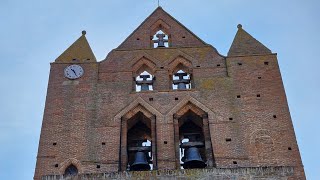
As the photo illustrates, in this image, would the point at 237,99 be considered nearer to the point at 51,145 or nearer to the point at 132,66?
the point at 132,66

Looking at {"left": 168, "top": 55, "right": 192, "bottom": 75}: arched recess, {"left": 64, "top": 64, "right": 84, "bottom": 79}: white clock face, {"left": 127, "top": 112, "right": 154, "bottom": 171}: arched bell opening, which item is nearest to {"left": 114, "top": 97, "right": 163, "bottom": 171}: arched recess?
{"left": 127, "top": 112, "right": 154, "bottom": 171}: arched bell opening

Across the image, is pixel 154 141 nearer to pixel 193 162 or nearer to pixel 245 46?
pixel 193 162

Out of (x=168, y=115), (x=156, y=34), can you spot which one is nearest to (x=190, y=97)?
(x=168, y=115)

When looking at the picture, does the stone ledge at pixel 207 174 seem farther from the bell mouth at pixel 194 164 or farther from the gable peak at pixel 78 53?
the gable peak at pixel 78 53

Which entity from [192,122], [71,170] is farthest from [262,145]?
[71,170]

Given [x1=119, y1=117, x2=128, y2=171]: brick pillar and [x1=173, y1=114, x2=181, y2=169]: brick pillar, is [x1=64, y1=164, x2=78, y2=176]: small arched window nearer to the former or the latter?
[x1=119, y1=117, x2=128, y2=171]: brick pillar

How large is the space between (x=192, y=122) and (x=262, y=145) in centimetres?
269

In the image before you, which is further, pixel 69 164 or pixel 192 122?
pixel 192 122

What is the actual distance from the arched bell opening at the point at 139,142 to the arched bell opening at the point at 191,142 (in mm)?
950

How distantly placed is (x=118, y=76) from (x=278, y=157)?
237 inches

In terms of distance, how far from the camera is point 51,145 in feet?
65.1

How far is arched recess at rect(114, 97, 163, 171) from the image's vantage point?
65.7 ft

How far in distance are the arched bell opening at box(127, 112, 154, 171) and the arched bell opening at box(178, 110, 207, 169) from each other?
95cm

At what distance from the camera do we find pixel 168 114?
2069cm
